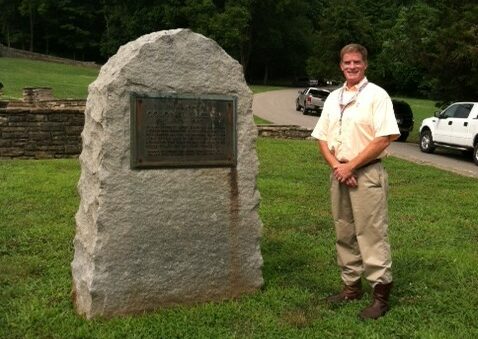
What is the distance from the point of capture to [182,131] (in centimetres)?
452

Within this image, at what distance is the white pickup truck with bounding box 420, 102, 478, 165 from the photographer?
16.9 m

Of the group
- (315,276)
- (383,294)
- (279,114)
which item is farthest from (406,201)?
(279,114)

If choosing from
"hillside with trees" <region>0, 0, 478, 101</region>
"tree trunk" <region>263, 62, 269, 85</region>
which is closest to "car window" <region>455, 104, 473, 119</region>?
"hillside with trees" <region>0, 0, 478, 101</region>

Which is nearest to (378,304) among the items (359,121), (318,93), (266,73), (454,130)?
(359,121)

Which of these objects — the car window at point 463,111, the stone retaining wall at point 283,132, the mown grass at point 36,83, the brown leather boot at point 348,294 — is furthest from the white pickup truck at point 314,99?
the brown leather boot at point 348,294

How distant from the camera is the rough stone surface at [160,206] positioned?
166 inches

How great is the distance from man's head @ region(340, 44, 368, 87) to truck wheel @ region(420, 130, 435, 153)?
15.2 metres

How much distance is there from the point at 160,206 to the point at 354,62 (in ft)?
5.57

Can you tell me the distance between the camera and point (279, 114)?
31078mm

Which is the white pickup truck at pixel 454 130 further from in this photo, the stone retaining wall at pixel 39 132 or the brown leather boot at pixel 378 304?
the brown leather boot at pixel 378 304

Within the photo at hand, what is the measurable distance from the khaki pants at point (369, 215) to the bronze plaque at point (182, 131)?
2.89 feet

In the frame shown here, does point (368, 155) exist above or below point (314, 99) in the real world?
below

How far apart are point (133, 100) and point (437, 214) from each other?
16.7 feet

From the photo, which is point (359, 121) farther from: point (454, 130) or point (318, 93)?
point (318, 93)
